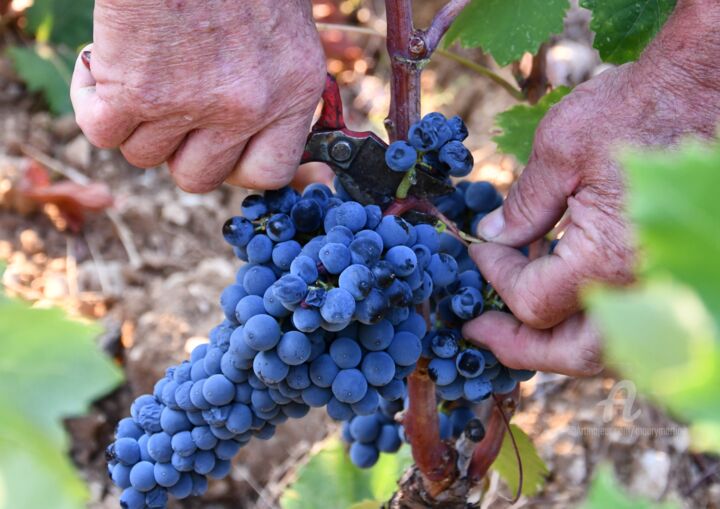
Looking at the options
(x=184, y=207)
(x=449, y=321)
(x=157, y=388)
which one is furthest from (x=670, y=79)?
(x=184, y=207)

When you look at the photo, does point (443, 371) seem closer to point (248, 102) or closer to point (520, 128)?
point (248, 102)

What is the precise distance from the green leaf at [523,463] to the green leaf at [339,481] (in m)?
0.24

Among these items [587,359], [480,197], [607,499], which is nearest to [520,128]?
[480,197]

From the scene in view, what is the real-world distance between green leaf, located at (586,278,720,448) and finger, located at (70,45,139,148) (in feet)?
2.90

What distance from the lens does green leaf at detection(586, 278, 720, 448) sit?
0.37 metres

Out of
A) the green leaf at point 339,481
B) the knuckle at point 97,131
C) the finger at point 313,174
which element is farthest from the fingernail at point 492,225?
the finger at point 313,174

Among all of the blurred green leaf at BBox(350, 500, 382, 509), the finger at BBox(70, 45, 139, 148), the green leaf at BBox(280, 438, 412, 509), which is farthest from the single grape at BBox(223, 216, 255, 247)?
the green leaf at BBox(280, 438, 412, 509)

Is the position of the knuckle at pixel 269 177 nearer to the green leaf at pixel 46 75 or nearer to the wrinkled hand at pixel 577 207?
the wrinkled hand at pixel 577 207

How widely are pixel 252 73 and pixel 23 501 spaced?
719 mm

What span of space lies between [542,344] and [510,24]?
22.8 inches

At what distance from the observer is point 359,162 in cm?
115

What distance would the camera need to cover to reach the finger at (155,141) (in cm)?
115

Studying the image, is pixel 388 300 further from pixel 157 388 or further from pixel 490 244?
pixel 157 388

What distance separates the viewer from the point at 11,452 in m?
0.51
